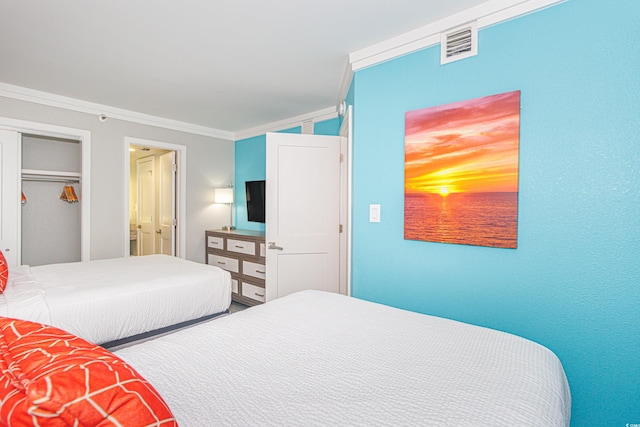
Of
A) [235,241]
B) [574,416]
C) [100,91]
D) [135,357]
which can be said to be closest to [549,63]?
[574,416]

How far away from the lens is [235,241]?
421 cm

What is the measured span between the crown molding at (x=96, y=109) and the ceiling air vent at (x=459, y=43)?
3.70 metres

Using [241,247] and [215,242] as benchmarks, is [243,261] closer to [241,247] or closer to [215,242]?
[241,247]

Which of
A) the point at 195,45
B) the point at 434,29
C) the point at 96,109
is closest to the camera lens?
the point at 434,29

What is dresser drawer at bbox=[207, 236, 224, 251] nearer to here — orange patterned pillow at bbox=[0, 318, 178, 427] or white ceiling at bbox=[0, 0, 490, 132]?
white ceiling at bbox=[0, 0, 490, 132]

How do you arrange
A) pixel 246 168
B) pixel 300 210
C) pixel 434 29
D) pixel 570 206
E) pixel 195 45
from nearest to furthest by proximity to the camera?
pixel 570 206
pixel 434 29
pixel 195 45
pixel 300 210
pixel 246 168

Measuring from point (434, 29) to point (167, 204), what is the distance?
4.27 m

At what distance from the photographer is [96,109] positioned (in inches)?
145

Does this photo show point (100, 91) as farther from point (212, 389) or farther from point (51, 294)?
point (212, 389)

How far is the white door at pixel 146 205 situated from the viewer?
5250 mm

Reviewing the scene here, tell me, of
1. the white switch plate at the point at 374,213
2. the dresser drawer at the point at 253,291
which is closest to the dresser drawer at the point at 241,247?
the dresser drawer at the point at 253,291

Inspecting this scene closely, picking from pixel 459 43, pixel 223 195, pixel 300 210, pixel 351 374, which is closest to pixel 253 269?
pixel 300 210

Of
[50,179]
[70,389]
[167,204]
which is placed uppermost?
[50,179]

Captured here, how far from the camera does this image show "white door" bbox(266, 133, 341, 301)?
3.12 m
